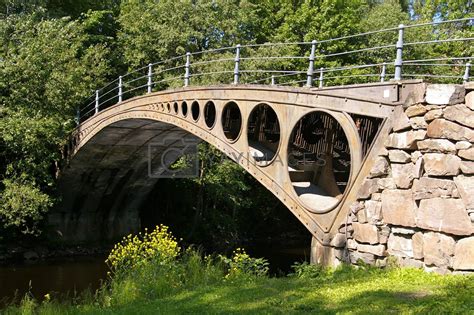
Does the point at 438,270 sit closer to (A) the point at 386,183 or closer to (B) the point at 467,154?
(A) the point at 386,183

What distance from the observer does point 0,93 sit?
757 inches

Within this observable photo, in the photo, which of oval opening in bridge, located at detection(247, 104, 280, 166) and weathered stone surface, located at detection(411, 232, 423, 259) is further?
oval opening in bridge, located at detection(247, 104, 280, 166)

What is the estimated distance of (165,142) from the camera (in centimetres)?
2208

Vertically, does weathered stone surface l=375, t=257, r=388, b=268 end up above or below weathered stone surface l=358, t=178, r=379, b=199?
below

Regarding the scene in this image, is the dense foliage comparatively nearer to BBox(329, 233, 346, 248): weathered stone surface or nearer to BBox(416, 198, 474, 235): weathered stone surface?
BBox(329, 233, 346, 248): weathered stone surface

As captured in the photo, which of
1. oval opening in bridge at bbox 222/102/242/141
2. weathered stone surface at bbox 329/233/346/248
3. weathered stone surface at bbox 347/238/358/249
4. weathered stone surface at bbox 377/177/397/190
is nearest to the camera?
weathered stone surface at bbox 377/177/397/190

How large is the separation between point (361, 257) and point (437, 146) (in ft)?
7.18

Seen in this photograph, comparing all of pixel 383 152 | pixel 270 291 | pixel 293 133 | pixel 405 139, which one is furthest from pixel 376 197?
pixel 293 133

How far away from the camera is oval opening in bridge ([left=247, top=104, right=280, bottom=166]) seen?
1190 centimetres

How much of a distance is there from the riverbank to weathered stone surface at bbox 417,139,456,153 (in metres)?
1.70

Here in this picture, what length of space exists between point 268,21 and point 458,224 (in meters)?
24.2

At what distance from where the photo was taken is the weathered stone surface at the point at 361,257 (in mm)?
8109
